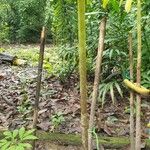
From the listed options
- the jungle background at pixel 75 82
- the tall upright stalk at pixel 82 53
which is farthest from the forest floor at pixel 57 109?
the tall upright stalk at pixel 82 53

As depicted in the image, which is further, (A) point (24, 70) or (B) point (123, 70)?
(A) point (24, 70)

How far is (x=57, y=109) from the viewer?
427 centimetres

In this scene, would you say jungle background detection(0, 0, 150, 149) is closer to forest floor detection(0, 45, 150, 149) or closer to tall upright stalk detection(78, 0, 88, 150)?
forest floor detection(0, 45, 150, 149)

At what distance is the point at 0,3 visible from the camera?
44.2 ft

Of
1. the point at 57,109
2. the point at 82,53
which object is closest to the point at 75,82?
the point at 57,109

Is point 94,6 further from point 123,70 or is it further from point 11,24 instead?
point 11,24

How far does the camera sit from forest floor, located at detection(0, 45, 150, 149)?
387cm

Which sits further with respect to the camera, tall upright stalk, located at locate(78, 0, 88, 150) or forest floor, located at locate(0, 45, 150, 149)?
forest floor, located at locate(0, 45, 150, 149)

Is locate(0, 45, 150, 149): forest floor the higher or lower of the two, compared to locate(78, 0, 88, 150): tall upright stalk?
lower

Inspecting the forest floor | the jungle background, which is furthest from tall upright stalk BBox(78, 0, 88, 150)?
the forest floor

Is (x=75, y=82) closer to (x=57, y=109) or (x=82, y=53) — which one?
(x=57, y=109)

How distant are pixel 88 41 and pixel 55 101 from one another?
859 millimetres

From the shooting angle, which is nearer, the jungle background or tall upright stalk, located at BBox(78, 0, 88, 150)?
tall upright stalk, located at BBox(78, 0, 88, 150)

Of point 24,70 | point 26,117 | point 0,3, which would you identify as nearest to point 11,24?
point 0,3
